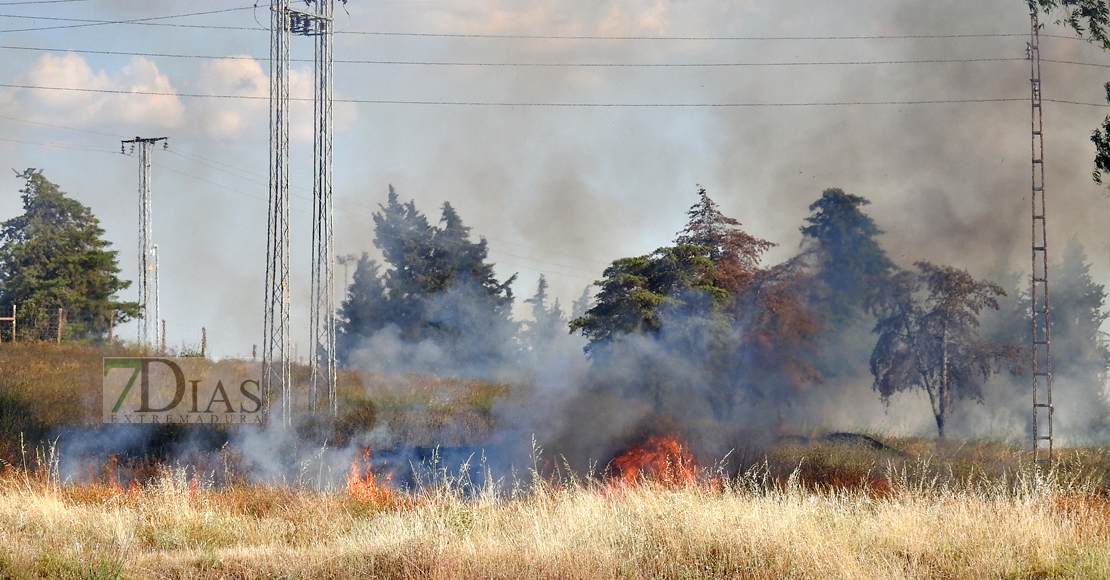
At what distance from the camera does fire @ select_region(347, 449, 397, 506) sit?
701 inches

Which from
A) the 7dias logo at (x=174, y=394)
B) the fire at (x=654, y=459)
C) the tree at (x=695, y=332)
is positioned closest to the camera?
the fire at (x=654, y=459)

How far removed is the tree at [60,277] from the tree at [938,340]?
112 ft

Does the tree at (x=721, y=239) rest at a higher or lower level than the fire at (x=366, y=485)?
higher

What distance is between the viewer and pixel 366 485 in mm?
22062

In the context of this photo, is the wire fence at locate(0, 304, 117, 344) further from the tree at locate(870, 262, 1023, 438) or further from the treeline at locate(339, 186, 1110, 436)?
the tree at locate(870, 262, 1023, 438)

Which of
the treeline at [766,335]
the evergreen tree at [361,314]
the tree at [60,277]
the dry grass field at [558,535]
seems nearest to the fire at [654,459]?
the treeline at [766,335]

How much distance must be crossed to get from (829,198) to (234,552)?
88.3 feet

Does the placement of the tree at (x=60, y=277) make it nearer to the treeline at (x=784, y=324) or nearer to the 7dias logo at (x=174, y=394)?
the 7dias logo at (x=174, y=394)

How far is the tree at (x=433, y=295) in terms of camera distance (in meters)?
43.6

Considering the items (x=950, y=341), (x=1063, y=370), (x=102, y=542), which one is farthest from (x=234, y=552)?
(x=1063, y=370)

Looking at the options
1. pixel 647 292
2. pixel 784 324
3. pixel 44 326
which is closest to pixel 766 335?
pixel 784 324

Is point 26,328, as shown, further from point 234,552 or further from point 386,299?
point 234,552

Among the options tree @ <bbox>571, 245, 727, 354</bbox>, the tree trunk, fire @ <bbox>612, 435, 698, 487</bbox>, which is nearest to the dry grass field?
fire @ <bbox>612, 435, 698, 487</bbox>

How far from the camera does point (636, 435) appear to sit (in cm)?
2622
